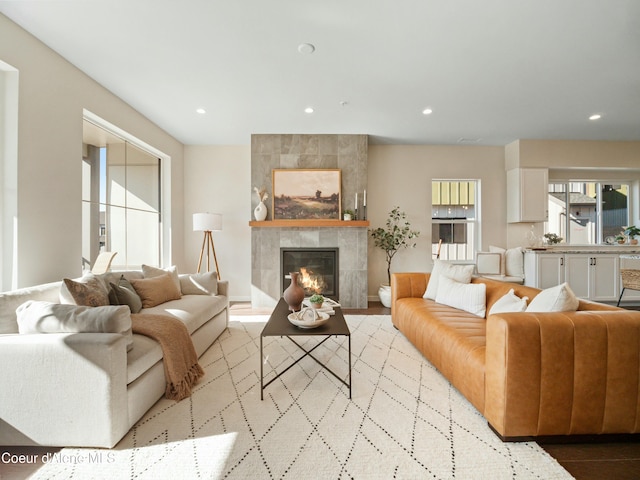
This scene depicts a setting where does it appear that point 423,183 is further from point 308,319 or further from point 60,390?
point 60,390

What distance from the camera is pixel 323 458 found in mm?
1398

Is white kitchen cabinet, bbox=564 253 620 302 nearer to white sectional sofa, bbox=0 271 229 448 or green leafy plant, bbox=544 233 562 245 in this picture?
green leafy plant, bbox=544 233 562 245

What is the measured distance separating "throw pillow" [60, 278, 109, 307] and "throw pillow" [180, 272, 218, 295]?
1059mm

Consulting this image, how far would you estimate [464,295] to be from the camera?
8.77 feet

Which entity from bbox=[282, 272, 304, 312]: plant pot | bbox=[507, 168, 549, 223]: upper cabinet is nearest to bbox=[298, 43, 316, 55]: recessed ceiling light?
bbox=[282, 272, 304, 312]: plant pot

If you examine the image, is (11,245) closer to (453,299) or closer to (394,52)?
(394,52)

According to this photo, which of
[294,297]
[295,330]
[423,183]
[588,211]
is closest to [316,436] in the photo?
[295,330]

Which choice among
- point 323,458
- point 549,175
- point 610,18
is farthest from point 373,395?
point 549,175

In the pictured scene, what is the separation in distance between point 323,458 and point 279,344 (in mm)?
1549

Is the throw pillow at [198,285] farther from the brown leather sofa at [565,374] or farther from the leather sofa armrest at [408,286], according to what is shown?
the brown leather sofa at [565,374]

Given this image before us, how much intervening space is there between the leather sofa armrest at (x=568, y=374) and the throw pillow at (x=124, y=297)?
2795 millimetres

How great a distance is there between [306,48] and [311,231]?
8.50 ft

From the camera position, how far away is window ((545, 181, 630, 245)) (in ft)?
16.8

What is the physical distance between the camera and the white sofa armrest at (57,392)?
1424 millimetres
